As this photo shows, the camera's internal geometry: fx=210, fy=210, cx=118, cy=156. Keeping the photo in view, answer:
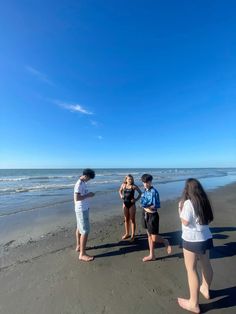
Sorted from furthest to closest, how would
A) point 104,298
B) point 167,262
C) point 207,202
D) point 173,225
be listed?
point 173,225 < point 167,262 < point 104,298 < point 207,202

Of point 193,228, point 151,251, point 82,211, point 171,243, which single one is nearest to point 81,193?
point 82,211

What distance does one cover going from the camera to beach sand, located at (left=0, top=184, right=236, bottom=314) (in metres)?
3.08

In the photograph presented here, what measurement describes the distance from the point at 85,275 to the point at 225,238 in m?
4.01

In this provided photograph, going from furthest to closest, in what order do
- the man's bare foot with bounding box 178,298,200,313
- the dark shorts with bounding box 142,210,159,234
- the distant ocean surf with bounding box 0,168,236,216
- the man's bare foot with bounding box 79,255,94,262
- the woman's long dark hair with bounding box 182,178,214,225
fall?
the distant ocean surf with bounding box 0,168,236,216, the man's bare foot with bounding box 79,255,94,262, the dark shorts with bounding box 142,210,159,234, the man's bare foot with bounding box 178,298,200,313, the woman's long dark hair with bounding box 182,178,214,225

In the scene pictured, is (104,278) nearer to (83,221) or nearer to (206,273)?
(83,221)

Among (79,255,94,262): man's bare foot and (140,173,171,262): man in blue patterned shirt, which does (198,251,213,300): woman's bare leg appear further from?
(79,255,94,262): man's bare foot

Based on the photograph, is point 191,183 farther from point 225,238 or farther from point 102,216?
point 102,216

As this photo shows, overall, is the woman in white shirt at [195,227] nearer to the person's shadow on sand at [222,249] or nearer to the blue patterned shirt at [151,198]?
the blue patterned shirt at [151,198]

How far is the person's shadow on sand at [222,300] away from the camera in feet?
9.80

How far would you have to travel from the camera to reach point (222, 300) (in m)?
3.12

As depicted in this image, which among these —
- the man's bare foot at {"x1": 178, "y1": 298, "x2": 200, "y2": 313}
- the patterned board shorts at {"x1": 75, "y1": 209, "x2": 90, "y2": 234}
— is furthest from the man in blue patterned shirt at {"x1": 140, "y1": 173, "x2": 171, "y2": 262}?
the man's bare foot at {"x1": 178, "y1": 298, "x2": 200, "y2": 313}

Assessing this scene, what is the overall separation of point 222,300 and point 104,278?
194cm

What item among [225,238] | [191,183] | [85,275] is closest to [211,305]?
[191,183]

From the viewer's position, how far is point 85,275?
3941 mm
